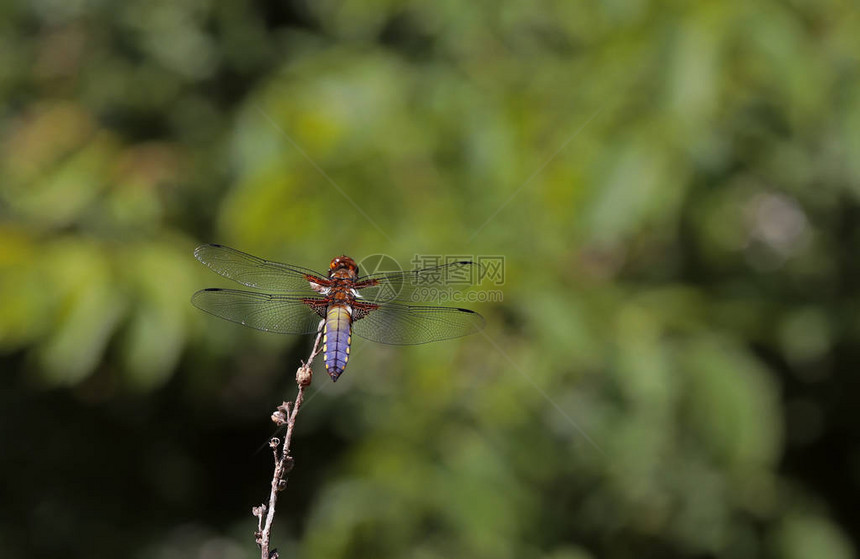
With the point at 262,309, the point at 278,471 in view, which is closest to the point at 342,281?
the point at 262,309

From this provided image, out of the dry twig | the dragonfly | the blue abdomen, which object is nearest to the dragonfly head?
the dragonfly

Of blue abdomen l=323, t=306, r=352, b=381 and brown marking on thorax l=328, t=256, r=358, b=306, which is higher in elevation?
brown marking on thorax l=328, t=256, r=358, b=306

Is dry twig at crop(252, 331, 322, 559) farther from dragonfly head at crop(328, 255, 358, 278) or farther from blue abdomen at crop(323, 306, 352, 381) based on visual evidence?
dragonfly head at crop(328, 255, 358, 278)

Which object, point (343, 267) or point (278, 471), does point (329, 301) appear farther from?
point (278, 471)

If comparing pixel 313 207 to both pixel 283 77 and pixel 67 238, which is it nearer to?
pixel 67 238

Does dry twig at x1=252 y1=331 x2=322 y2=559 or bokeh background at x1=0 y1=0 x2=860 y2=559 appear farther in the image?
bokeh background at x1=0 y1=0 x2=860 y2=559

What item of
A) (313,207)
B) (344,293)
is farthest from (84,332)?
(344,293)

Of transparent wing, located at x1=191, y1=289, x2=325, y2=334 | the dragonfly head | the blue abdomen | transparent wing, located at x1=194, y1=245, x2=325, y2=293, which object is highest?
transparent wing, located at x1=194, y1=245, x2=325, y2=293
